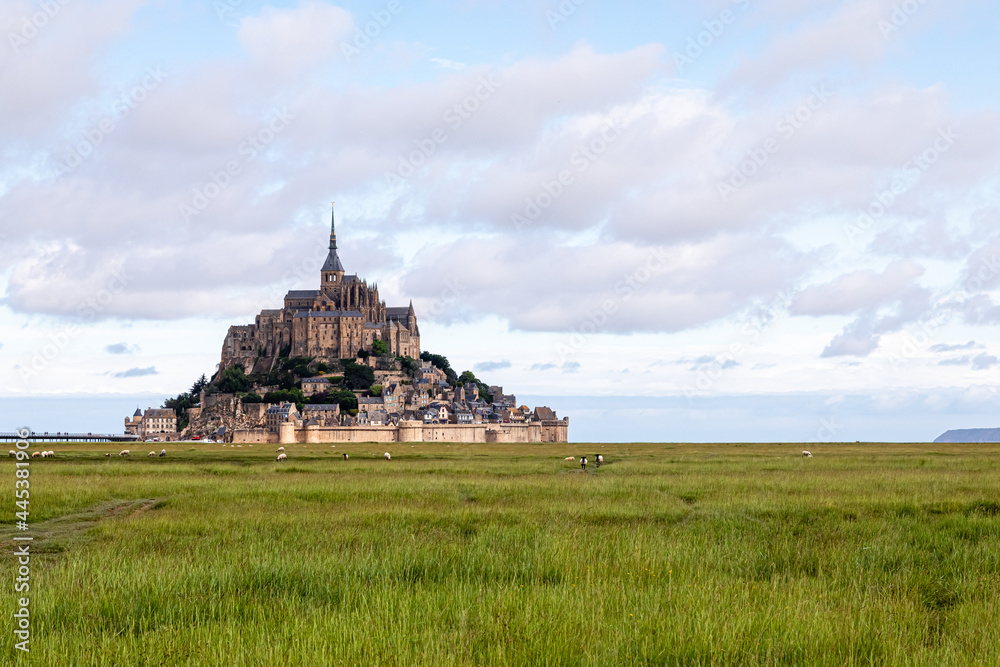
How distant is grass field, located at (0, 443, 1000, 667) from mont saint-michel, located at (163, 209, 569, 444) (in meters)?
104

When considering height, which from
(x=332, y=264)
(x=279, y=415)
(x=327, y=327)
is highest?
(x=332, y=264)

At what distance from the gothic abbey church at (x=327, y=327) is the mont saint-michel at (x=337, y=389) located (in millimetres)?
182

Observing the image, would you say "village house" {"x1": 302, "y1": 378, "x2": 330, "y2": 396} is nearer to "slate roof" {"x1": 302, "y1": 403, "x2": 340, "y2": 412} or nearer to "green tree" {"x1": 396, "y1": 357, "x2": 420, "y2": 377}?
"slate roof" {"x1": 302, "y1": 403, "x2": 340, "y2": 412}

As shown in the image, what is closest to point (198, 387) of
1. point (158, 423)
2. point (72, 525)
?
point (158, 423)

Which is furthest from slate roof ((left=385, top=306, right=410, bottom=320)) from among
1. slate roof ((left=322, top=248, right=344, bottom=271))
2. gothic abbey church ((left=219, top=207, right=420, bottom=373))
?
slate roof ((left=322, top=248, right=344, bottom=271))

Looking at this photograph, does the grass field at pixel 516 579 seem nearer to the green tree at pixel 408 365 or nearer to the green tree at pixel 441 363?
the green tree at pixel 408 365

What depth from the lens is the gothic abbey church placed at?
484 feet

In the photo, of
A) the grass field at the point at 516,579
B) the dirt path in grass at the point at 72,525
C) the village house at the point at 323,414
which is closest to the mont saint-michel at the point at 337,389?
the village house at the point at 323,414

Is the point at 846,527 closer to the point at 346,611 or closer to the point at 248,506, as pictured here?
the point at 346,611

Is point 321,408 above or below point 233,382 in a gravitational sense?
below

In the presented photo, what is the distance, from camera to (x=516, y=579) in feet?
37.6

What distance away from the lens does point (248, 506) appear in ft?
65.8

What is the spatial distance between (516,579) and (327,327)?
139429mm

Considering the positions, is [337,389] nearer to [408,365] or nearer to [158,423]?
[408,365]
